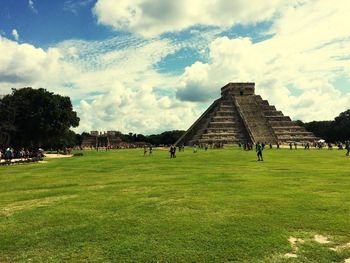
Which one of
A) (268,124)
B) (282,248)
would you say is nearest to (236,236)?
(282,248)

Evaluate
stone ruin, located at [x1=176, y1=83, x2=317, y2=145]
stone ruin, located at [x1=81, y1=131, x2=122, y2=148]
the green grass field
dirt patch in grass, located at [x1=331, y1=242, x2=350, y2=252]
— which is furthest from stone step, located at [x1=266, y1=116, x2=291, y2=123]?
dirt patch in grass, located at [x1=331, y1=242, x2=350, y2=252]

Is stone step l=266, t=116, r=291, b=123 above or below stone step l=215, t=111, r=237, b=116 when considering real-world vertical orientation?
below

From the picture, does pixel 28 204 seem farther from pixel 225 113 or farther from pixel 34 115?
pixel 225 113

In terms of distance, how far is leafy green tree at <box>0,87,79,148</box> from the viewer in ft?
196

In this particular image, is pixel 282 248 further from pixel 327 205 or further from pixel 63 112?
pixel 63 112

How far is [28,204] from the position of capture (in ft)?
39.7

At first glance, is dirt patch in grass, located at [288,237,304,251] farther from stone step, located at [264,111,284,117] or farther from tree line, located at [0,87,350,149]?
stone step, located at [264,111,284,117]

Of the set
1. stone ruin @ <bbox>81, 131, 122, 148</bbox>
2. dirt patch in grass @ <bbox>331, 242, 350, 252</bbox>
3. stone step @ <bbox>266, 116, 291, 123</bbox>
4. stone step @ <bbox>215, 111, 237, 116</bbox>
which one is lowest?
dirt patch in grass @ <bbox>331, 242, 350, 252</bbox>

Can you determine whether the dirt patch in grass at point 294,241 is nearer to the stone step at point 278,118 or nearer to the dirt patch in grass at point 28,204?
the dirt patch in grass at point 28,204

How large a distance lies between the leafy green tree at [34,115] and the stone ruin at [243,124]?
2922cm

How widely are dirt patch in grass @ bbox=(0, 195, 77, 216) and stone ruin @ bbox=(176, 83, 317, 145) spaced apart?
68.0 m

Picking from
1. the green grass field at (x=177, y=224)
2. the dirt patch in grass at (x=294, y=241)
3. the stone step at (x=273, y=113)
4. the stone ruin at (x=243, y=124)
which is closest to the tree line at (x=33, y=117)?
the stone ruin at (x=243, y=124)

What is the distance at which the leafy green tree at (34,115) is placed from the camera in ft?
196

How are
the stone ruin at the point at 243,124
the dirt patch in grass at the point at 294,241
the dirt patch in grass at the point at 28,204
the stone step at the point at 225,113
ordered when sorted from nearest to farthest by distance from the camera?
the dirt patch in grass at the point at 294,241 → the dirt patch in grass at the point at 28,204 → the stone ruin at the point at 243,124 → the stone step at the point at 225,113
